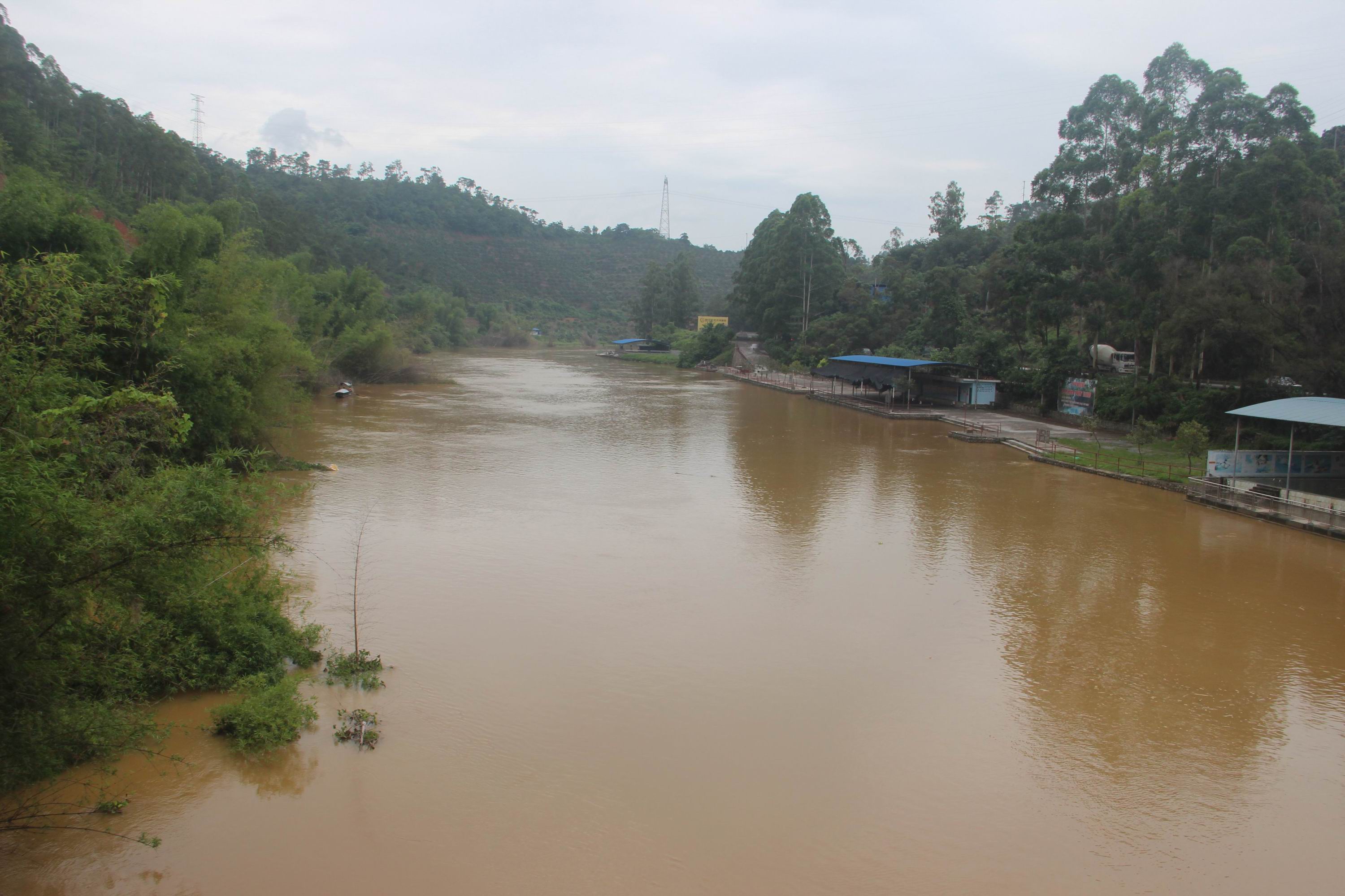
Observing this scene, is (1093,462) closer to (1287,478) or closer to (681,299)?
(1287,478)

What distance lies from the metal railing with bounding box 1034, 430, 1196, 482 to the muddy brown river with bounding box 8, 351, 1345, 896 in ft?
7.94

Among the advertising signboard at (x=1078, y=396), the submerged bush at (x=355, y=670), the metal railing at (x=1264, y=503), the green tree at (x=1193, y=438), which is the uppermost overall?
the advertising signboard at (x=1078, y=396)

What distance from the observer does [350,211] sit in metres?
91.9

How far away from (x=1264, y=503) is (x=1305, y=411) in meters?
1.84

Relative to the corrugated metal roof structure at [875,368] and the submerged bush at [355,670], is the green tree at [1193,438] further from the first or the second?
the submerged bush at [355,670]

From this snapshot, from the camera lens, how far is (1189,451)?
1845 cm

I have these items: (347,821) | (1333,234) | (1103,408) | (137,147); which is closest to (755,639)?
(347,821)

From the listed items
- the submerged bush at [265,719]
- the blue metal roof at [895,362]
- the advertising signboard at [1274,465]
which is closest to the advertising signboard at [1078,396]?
the blue metal roof at [895,362]

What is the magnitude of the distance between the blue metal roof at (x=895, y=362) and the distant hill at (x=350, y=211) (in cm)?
2558

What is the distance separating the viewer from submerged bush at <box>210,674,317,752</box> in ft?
24.0

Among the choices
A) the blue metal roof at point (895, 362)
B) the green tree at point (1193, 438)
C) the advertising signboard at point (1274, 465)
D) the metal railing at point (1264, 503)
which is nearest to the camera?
the metal railing at point (1264, 503)

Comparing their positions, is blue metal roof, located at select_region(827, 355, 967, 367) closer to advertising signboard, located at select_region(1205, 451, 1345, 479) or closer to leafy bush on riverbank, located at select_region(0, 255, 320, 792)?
advertising signboard, located at select_region(1205, 451, 1345, 479)

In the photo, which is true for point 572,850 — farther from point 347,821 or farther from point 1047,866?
point 1047,866

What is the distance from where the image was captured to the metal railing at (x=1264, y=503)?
48.2 ft
